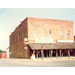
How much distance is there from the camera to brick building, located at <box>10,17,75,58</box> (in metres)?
33.6

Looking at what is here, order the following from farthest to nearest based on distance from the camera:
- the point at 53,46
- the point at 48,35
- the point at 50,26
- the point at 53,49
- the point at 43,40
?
the point at 50,26 < the point at 48,35 < the point at 43,40 < the point at 53,49 < the point at 53,46

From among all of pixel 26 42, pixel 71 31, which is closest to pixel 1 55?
pixel 26 42

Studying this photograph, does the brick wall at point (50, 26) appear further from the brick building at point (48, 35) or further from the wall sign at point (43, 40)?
the wall sign at point (43, 40)

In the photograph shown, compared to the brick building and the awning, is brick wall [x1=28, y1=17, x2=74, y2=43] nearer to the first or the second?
the brick building

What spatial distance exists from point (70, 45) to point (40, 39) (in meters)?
7.83

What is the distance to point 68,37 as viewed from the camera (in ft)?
125

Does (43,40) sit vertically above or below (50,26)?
below

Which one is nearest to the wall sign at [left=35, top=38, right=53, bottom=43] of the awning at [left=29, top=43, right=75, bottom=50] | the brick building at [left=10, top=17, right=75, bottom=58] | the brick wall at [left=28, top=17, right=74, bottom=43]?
the brick building at [left=10, top=17, right=75, bottom=58]

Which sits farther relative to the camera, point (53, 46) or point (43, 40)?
point (43, 40)

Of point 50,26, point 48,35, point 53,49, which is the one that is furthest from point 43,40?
point 50,26

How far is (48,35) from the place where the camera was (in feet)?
117

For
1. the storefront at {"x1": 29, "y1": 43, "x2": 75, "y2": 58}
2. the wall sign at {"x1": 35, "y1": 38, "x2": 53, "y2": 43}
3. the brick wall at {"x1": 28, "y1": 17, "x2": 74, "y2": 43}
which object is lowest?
the storefront at {"x1": 29, "y1": 43, "x2": 75, "y2": 58}

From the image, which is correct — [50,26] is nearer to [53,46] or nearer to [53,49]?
[53,46]

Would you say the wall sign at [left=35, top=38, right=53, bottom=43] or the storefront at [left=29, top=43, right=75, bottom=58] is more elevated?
the wall sign at [left=35, top=38, right=53, bottom=43]
